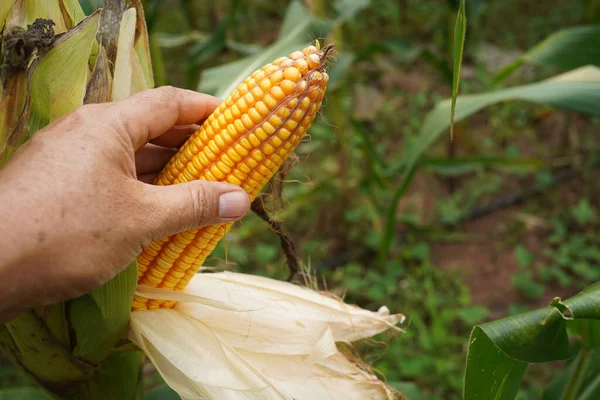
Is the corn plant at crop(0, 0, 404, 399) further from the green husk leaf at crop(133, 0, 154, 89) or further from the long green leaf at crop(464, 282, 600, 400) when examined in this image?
the long green leaf at crop(464, 282, 600, 400)

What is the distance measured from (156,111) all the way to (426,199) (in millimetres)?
2173

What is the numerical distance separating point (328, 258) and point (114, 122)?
1.88m

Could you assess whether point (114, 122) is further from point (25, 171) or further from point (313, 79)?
point (313, 79)

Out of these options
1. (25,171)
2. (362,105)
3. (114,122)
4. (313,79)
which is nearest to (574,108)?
(313,79)

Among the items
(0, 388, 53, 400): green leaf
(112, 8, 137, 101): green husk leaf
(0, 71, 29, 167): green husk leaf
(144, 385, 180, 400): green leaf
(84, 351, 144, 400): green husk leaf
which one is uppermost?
(112, 8, 137, 101): green husk leaf

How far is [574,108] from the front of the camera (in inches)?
56.4

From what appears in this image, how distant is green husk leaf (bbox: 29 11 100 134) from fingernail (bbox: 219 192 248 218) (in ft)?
0.90

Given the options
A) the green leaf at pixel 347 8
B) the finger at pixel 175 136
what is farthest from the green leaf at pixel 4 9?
the green leaf at pixel 347 8

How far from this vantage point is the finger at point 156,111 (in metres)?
0.86

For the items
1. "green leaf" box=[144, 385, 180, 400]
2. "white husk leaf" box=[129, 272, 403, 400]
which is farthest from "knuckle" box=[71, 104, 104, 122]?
"green leaf" box=[144, 385, 180, 400]

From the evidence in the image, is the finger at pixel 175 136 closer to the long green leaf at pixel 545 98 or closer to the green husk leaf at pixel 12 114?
the green husk leaf at pixel 12 114

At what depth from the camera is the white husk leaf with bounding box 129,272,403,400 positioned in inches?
39.4

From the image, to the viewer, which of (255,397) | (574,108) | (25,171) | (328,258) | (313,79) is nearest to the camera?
(25,171)

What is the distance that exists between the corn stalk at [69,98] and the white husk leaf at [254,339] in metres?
0.10
